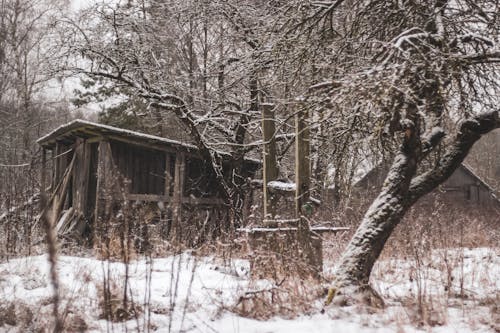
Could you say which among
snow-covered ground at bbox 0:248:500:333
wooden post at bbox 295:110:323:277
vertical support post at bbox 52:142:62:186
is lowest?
snow-covered ground at bbox 0:248:500:333

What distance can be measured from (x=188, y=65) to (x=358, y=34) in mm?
8218

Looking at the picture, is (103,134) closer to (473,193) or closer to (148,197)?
(148,197)

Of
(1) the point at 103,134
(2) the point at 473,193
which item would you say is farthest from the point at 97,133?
(2) the point at 473,193

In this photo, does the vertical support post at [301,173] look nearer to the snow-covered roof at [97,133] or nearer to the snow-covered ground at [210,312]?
the snow-covered ground at [210,312]

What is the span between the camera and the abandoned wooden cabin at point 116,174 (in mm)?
9656

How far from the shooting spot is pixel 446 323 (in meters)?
3.38

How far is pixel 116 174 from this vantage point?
9039 millimetres

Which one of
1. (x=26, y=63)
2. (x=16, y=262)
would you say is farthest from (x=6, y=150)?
(x=16, y=262)

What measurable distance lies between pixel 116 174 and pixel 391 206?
21.3 ft

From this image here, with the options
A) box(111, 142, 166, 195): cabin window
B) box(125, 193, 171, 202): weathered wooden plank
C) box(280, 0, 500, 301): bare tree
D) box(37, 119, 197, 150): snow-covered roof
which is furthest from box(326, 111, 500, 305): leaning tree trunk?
box(111, 142, 166, 195): cabin window

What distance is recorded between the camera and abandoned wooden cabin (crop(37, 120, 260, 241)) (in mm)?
9656

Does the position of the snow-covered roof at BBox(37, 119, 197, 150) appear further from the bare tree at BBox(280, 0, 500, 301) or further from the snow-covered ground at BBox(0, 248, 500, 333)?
the bare tree at BBox(280, 0, 500, 301)

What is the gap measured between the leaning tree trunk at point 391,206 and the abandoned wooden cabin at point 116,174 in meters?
5.40

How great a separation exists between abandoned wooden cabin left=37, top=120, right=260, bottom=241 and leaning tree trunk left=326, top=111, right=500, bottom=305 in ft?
17.7
